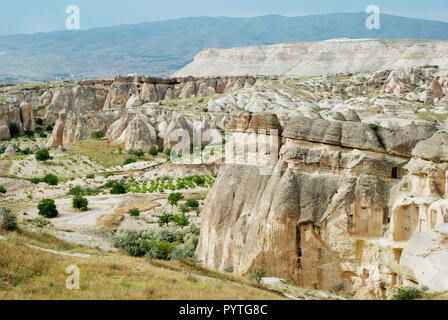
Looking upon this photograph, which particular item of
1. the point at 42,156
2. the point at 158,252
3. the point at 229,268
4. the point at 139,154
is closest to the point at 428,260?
the point at 229,268

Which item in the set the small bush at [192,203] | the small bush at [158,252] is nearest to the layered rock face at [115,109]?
the small bush at [192,203]

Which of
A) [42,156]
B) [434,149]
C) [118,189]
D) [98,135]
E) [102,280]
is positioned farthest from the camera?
[98,135]

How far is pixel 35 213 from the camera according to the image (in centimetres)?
3484

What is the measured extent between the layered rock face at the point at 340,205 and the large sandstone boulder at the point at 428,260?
61.6 inches

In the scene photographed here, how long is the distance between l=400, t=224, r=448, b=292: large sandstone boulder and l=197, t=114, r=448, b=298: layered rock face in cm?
→ 157

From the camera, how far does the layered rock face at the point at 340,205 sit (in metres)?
16.1

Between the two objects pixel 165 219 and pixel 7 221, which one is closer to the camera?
pixel 7 221

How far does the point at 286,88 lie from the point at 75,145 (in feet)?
143

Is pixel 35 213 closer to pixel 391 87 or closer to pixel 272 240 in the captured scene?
pixel 272 240

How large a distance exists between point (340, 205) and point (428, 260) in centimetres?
434

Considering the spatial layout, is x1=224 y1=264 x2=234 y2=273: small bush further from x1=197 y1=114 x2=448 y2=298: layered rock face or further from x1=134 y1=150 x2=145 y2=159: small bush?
x1=134 y1=150 x2=145 y2=159: small bush

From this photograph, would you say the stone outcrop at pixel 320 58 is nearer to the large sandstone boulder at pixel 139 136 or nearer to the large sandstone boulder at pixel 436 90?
the large sandstone boulder at pixel 436 90

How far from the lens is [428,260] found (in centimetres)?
1337

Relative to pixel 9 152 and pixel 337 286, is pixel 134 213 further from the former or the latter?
pixel 9 152
